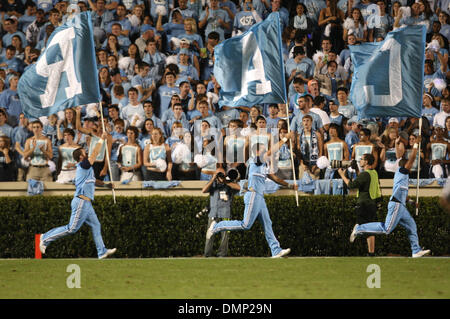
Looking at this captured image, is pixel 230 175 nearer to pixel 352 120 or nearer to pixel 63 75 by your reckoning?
pixel 352 120

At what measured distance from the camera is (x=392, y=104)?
15984 mm

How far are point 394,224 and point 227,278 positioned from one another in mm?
4108

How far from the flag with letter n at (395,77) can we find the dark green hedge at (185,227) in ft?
6.23

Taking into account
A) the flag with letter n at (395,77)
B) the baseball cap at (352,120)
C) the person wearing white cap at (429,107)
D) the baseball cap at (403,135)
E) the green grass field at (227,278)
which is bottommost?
the green grass field at (227,278)

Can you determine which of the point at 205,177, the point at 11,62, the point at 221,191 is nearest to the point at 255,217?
the point at 221,191

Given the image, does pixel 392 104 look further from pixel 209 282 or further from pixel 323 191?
pixel 209 282

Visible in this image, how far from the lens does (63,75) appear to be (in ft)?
54.3

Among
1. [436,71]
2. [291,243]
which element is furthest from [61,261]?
[436,71]

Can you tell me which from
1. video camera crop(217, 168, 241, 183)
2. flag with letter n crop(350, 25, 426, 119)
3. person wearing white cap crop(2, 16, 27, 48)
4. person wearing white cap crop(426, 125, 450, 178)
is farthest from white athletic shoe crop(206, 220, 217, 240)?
person wearing white cap crop(2, 16, 27, 48)

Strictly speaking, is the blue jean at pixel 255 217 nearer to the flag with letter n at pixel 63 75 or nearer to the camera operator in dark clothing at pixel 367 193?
the camera operator in dark clothing at pixel 367 193

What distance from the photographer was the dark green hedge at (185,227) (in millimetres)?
16438

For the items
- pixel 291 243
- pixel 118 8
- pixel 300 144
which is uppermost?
pixel 118 8

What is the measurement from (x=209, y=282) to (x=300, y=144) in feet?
21.0

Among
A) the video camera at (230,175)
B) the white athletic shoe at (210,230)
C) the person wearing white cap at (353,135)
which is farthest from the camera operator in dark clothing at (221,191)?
the person wearing white cap at (353,135)
